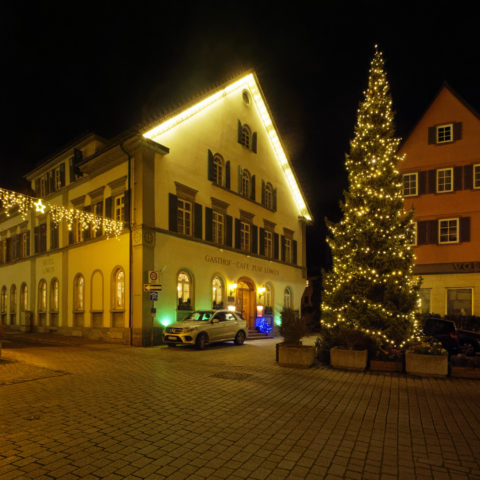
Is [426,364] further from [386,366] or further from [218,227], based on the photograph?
[218,227]

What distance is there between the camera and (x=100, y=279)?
1923cm

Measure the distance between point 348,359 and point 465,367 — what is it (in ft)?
9.70

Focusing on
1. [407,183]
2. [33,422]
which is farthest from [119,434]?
[407,183]

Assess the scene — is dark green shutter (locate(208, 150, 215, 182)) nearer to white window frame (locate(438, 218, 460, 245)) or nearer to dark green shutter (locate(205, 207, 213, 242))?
dark green shutter (locate(205, 207, 213, 242))

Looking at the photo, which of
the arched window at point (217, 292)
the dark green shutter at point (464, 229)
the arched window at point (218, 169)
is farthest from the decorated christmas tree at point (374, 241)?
the dark green shutter at point (464, 229)

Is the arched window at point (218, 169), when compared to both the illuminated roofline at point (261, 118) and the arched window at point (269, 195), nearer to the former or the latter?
the illuminated roofline at point (261, 118)

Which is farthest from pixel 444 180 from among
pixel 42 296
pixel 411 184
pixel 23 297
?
pixel 23 297

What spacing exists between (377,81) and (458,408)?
10.5 meters

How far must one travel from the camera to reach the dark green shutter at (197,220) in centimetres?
1998

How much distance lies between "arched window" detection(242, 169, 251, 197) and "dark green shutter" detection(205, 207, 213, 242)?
4.17 meters

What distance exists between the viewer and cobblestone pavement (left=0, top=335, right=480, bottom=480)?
4359 mm

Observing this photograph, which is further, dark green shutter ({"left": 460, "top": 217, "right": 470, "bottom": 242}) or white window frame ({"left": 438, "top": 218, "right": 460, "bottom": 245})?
white window frame ({"left": 438, "top": 218, "right": 460, "bottom": 245})

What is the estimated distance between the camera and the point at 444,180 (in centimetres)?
2492

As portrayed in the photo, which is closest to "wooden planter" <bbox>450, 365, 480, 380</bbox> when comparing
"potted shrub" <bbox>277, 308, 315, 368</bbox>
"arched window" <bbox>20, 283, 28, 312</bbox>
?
"potted shrub" <bbox>277, 308, 315, 368</bbox>
